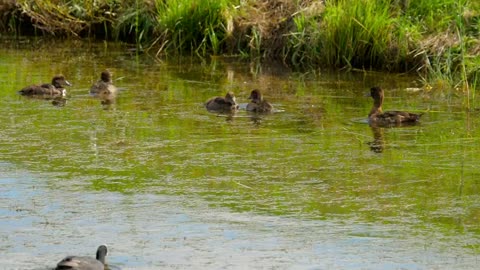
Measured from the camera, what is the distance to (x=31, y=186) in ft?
33.1

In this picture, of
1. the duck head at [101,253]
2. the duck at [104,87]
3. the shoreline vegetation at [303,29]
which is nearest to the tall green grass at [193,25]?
the shoreline vegetation at [303,29]

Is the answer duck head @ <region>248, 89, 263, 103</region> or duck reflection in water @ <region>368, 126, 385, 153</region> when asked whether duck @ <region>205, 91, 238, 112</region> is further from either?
duck reflection in water @ <region>368, 126, 385, 153</region>

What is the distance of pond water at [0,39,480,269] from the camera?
27.7 ft

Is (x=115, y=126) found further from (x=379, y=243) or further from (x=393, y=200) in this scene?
(x=379, y=243)

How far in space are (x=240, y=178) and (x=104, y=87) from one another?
174 inches

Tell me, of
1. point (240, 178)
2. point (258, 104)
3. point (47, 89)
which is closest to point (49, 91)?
point (47, 89)

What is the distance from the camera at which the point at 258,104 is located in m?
13.5

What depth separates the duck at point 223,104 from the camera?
13461 mm

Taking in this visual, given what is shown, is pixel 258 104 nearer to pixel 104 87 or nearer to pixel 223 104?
pixel 223 104

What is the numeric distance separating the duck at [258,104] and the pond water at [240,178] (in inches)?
5.4

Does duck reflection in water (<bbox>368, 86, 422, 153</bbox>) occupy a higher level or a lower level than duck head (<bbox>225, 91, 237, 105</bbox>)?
lower

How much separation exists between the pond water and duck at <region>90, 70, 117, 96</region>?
0.14 meters

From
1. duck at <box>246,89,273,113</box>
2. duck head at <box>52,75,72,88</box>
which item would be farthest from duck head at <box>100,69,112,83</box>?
duck at <box>246,89,273,113</box>

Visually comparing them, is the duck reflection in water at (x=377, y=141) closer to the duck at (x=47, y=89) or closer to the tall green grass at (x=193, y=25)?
the duck at (x=47, y=89)
